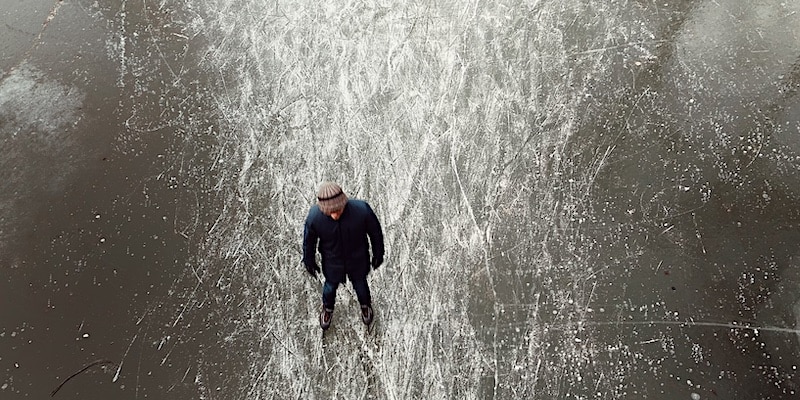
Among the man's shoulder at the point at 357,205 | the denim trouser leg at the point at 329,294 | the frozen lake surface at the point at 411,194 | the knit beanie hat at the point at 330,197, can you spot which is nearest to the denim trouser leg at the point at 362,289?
the denim trouser leg at the point at 329,294

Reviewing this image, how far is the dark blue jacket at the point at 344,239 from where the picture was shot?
3.47 m

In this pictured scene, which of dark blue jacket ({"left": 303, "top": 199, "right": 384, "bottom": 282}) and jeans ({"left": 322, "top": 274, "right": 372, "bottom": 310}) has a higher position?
dark blue jacket ({"left": 303, "top": 199, "right": 384, "bottom": 282})

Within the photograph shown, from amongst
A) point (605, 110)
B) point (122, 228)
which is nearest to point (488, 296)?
point (605, 110)

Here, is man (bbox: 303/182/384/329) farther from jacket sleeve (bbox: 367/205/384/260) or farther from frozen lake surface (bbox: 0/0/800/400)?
frozen lake surface (bbox: 0/0/800/400)

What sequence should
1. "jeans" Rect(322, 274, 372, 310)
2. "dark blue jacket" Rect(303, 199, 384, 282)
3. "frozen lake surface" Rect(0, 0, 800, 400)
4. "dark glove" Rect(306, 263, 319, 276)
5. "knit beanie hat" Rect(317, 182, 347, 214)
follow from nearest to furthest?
"knit beanie hat" Rect(317, 182, 347, 214), "dark blue jacket" Rect(303, 199, 384, 282), "dark glove" Rect(306, 263, 319, 276), "jeans" Rect(322, 274, 372, 310), "frozen lake surface" Rect(0, 0, 800, 400)

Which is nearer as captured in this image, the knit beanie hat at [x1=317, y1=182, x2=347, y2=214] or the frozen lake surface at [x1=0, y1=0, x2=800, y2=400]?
the knit beanie hat at [x1=317, y1=182, x2=347, y2=214]

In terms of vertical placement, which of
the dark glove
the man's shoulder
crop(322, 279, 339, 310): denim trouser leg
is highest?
the man's shoulder

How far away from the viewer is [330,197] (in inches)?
129

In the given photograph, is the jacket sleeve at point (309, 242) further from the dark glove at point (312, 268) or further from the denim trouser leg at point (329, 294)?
the denim trouser leg at point (329, 294)

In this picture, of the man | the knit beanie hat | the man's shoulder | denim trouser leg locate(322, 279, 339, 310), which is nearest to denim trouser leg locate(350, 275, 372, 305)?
the man

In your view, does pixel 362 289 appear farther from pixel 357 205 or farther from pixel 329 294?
pixel 357 205

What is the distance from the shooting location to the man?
3330 millimetres

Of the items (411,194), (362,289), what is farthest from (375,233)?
(411,194)

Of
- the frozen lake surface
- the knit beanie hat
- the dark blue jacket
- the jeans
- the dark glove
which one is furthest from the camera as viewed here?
the frozen lake surface
